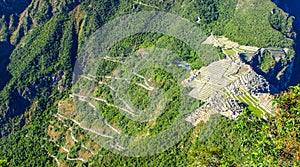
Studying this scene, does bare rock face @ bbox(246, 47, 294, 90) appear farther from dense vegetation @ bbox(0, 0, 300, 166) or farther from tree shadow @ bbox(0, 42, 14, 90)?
tree shadow @ bbox(0, 42, 14, 90)

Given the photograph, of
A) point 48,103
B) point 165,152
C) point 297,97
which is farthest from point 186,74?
point 297,97

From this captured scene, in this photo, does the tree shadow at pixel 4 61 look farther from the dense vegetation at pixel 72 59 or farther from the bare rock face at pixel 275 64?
the bare rock face at pixel 275 64

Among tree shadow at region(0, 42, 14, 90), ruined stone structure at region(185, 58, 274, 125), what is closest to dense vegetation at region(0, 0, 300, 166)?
tree shadow at region(0, 42, 14, 90)

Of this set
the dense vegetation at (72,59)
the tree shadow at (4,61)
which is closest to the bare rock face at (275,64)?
the dense vegetation at (72,59)

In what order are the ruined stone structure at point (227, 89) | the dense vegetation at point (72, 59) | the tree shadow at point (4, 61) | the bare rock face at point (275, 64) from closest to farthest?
the ruined stone structure at point (227, 89)
the dense vegetation at point (72, 59)
the bare rock face at point (275, 64)
the tree shadow at point (4, 61)

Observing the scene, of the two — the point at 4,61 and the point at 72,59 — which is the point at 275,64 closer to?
the point at 72,59

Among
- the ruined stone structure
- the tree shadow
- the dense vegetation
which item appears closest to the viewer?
the ruined stone structure

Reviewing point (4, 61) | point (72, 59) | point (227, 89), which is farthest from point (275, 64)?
point (4, 61)

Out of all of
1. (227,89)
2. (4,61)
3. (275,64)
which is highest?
(227,89)

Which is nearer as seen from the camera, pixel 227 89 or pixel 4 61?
pixel 227 89
